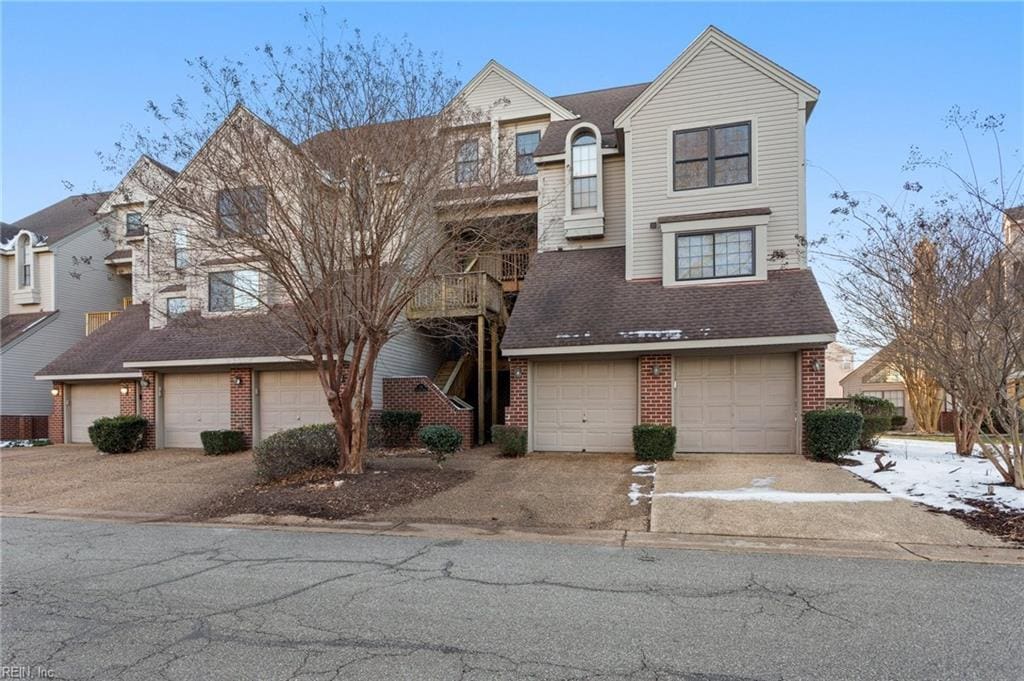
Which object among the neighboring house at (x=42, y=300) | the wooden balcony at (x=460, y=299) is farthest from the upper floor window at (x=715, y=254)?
the neighboring house at (x=42, y=300)

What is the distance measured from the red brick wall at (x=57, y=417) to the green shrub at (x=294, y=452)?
42.9 ft

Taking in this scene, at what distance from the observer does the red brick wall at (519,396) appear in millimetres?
13641

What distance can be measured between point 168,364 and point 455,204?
10.8m

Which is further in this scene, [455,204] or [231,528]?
[455,204]

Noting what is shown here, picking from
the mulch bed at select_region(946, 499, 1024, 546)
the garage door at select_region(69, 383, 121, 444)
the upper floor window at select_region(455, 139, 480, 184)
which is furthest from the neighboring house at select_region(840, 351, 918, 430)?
the garage door at select_region(69, 383, 121, 444)

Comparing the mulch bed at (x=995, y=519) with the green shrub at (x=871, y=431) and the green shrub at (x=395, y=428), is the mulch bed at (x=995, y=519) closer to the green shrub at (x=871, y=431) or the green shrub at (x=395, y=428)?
the green shrub at (x=871, y=431)

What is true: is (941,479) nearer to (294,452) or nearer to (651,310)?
(651,310)

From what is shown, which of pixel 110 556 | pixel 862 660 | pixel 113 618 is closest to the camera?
pixel 862 660

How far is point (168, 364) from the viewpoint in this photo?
16188 mm

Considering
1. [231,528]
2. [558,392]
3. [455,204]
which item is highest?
[455,204]

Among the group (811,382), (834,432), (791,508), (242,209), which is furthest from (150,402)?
(834,432)

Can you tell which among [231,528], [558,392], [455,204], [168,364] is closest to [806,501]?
[558,392]

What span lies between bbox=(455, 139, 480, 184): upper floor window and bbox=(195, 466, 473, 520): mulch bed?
5.31 m

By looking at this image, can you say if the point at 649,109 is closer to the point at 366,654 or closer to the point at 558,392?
the point at 558,392
